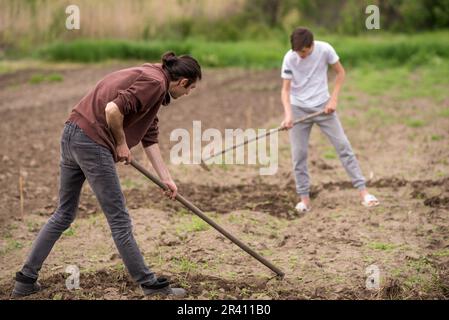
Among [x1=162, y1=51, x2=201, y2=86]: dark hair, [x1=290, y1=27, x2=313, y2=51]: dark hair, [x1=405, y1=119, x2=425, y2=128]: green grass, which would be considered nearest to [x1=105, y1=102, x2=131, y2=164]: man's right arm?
[x1=162, y1=51, x2=201, y2=86]: dark hair

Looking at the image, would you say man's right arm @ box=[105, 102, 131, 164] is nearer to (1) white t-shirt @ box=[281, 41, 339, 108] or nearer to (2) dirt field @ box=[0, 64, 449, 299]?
(2) dirt field @ box=[0, 64, 449, 299]

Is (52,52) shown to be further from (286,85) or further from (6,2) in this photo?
(286,85)

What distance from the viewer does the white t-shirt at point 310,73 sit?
20.4 ft

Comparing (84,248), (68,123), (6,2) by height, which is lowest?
(84,248)

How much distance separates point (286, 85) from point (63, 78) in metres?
13.2

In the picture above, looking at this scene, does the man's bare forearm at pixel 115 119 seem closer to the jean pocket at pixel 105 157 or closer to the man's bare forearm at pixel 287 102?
the jean pocket at pixel 105 157

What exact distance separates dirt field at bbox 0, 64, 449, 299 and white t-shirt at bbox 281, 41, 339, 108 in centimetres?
113

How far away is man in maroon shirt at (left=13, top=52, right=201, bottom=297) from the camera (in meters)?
3.93

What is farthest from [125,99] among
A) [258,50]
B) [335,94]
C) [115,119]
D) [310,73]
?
[258,50]

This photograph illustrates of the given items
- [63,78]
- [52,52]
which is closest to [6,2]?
[52,52]

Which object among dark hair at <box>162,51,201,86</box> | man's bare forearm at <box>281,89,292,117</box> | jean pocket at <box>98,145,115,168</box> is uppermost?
dark hair at <box>162,51,201,86</box>

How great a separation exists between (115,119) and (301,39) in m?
2.61

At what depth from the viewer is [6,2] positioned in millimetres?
23625

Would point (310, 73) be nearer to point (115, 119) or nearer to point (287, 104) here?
point (287, 104)
